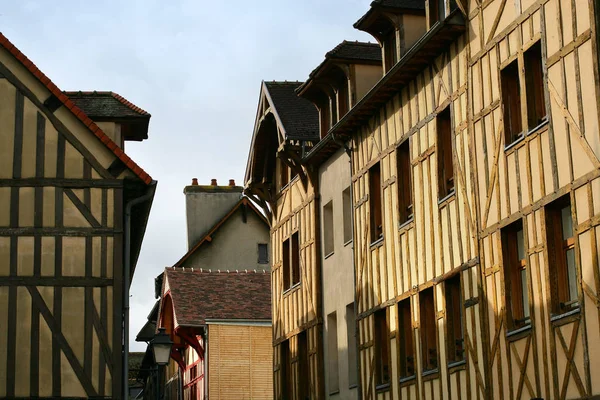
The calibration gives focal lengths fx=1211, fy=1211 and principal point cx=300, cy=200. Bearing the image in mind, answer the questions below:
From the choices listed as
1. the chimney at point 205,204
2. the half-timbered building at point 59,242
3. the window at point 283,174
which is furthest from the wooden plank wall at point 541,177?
the chimney at point 205,204

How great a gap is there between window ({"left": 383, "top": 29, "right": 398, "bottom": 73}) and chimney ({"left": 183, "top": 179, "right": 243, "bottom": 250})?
22.8 meters

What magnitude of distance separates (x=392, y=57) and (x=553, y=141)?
25.8 feet

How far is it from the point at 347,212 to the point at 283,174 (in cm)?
538

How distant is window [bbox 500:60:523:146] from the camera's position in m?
17.9

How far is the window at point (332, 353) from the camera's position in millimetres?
26625

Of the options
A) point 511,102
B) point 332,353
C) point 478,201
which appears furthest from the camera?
point 332,353

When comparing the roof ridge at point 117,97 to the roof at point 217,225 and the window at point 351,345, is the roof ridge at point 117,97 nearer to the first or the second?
the window at point 351,345

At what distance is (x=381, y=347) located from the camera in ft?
77.7

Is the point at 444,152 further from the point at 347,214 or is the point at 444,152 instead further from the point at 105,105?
the point at 105,105

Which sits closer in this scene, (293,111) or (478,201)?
(478,201)

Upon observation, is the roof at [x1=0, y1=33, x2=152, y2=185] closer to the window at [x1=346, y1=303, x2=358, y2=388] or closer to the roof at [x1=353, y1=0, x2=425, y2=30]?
the roof at [x1=353, y1=0, x2=425, y2=30]

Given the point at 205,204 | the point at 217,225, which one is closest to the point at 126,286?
the point at 217,225

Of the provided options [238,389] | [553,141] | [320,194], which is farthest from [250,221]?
[553,141]

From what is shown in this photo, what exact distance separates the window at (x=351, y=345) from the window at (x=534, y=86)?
917cm
